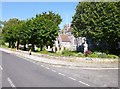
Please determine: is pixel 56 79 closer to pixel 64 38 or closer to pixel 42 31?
pixel 42 31

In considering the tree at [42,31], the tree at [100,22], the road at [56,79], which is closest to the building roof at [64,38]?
the tree at [42,31]

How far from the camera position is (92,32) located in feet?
167

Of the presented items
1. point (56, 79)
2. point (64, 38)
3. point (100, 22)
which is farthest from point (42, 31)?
point (56, 79)

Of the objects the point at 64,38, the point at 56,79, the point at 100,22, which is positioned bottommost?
the point at 56,79

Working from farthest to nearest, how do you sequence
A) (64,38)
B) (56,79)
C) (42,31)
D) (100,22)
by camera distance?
1. (64,38)
2. (42,31)
3. (100,22)
4. (56,79)

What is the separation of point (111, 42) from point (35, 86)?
1492 inches

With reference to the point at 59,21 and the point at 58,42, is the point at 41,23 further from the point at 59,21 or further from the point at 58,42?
the point at 59,21

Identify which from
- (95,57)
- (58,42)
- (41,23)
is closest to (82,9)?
(41,23)

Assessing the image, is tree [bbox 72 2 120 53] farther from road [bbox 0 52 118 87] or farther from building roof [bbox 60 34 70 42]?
building roof [bbox 60 34 70 42]

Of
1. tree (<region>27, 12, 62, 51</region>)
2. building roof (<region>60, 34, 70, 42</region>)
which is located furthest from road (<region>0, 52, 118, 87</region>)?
building roof (<region>60, 34, 70, 42</region>)

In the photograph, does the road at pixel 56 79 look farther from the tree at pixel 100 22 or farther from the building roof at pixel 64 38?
the building roof at pixel 64 38

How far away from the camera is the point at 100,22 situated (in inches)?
1956

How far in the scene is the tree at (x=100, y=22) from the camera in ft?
156

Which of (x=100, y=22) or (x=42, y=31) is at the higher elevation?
(x=100, y=22)
